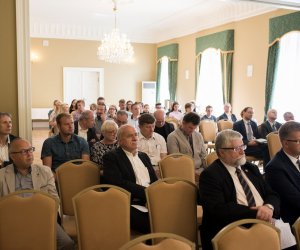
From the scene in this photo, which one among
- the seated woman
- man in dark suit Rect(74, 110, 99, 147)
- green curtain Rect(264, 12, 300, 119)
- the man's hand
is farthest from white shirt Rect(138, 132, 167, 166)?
green curtain Rect(264, 12, 300, 119)

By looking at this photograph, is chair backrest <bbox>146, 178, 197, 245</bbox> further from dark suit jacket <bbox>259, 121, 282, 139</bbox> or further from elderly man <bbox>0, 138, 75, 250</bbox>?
dark suit jacket <bbox>259, 121, 282, 139</bbox>

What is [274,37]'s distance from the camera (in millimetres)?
7613

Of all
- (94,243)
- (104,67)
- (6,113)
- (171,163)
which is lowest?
(94,243)

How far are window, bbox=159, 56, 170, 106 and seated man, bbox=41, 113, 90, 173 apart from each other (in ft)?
30.0

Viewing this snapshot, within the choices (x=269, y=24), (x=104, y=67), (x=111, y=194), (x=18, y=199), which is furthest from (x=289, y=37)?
(x=104, y=67)

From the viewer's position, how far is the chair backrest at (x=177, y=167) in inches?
143

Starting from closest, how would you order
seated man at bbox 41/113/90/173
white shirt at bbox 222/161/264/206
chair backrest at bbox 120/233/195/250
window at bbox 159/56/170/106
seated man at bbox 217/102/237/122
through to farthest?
1. chair backrest at bbox 120/233/195/250
2. white shirt at bbox 222/161/264/206
3. seated man at bbox 41/113/90/173
4. seated man at bbox 217/102/237/122
5. window at bbox 159/56/170/106

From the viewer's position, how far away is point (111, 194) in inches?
97.9

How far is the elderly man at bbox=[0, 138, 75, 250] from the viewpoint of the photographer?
280cm

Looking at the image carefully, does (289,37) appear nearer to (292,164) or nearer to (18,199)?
(292,164)

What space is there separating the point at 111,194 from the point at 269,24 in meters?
6.67

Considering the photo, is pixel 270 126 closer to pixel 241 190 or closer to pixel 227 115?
pixel 227 115

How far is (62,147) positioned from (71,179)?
2.83ft

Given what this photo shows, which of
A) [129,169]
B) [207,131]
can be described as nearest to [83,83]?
[207,131]
